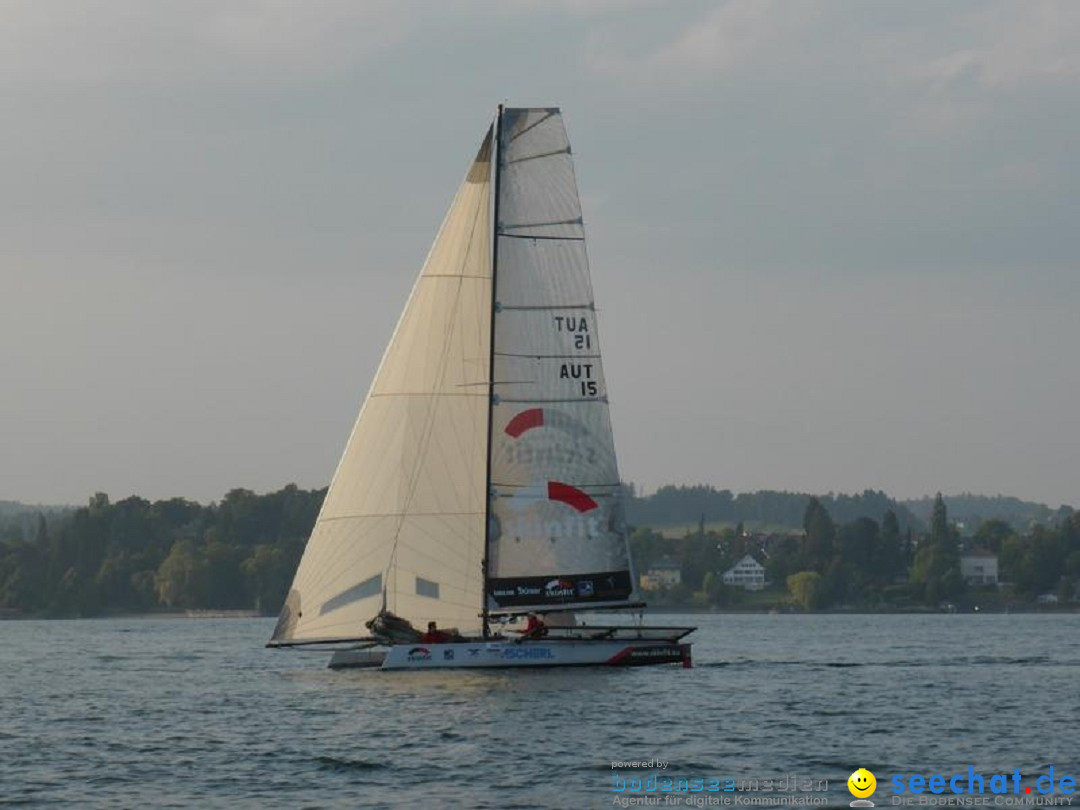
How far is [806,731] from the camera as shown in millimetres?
43375

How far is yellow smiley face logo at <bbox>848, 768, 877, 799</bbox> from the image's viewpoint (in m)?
34.2

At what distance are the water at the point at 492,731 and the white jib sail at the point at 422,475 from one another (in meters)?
2.08

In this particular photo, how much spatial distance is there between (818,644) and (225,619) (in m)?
104

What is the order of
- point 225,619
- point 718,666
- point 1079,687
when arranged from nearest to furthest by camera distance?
1. point 1079,687
2. point 718,666
3. point 225,619

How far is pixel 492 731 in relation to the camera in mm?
42312

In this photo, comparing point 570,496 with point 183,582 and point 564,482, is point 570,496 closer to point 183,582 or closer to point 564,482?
point 564,482

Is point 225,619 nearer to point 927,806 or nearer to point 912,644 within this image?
point 912,644

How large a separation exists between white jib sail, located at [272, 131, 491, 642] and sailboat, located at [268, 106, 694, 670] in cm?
4

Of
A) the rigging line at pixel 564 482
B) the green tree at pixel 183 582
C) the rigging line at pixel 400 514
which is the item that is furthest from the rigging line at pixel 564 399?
the green tree at pixel 183 582

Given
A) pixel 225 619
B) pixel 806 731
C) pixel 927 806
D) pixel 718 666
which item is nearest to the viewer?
pixel 927 806

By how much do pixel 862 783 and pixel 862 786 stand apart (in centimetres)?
25

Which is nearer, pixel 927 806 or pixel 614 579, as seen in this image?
pixel 927 806

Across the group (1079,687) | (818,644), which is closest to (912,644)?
(818,644)

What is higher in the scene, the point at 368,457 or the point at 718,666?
the point at 368,457
